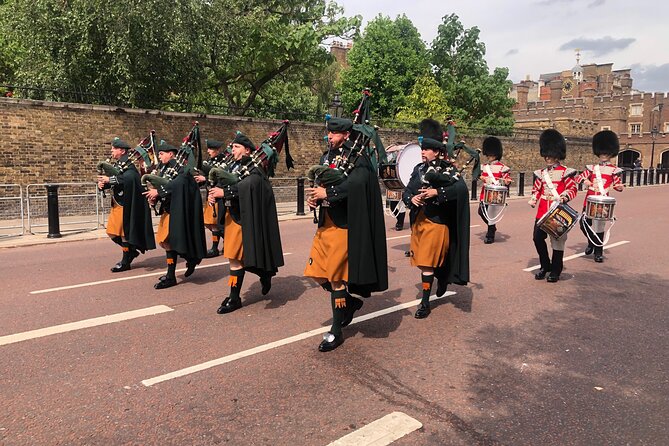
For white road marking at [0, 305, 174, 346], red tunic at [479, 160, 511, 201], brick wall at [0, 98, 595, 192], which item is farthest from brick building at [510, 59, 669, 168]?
white road marking at [0, 305, 174, 346]

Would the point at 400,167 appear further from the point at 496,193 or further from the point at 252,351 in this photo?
the point at 252,351

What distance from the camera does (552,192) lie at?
7762 millimetres

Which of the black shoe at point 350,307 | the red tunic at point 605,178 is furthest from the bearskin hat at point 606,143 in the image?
the black shoe at point 350,307

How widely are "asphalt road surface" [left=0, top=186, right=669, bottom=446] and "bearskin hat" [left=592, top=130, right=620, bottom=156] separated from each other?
8.59 ft

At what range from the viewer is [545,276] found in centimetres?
816

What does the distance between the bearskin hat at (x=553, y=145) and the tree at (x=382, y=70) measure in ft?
94.0

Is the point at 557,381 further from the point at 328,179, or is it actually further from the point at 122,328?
the point at 122,328

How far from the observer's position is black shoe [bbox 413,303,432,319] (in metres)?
6.04

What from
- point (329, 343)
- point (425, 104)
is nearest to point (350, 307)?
point (329, 343)

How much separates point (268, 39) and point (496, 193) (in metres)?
15.6

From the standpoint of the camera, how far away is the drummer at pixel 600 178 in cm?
905

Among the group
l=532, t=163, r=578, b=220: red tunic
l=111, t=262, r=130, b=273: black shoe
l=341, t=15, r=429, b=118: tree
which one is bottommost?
l=111, t=262, r=130, b=273: black shoe

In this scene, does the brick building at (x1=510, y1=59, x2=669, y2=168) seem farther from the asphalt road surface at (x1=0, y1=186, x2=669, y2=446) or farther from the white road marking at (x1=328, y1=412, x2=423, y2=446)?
the white road marking at (x1=328, y1=412, x2=423, y2=446)

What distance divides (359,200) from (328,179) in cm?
34
